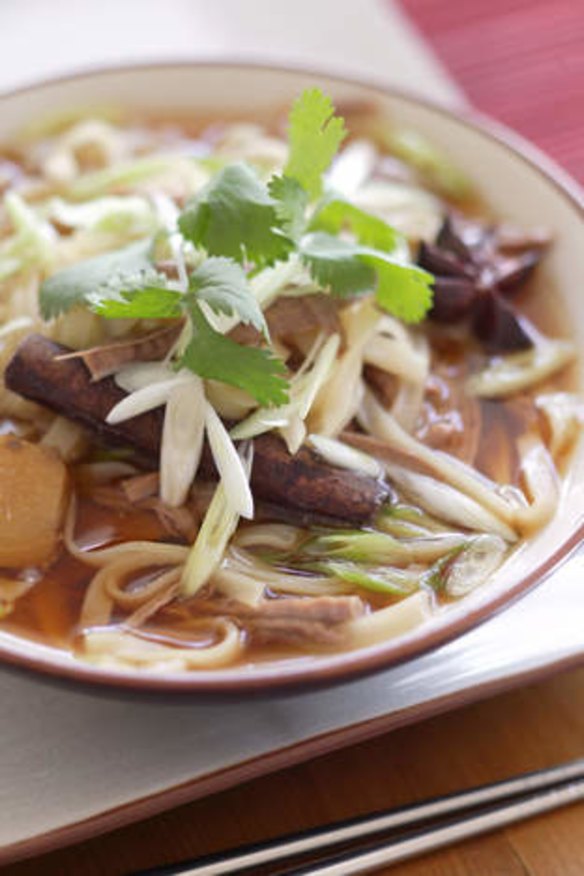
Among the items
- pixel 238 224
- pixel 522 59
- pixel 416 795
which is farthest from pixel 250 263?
pixel 522 59

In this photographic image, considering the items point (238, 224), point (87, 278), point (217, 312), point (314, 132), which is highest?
point (314, 132)

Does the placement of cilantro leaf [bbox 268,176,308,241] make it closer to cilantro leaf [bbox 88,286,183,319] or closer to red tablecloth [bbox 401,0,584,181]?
cilantro leaf [bbox 88,286,183,319]

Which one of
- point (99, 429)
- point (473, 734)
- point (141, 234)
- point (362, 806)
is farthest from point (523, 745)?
point (141, 234)

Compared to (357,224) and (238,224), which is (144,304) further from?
(357,224)

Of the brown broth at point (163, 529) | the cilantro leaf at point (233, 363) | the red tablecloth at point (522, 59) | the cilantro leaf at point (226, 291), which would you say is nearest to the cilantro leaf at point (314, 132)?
the cilantro leaf at point (226, 291)

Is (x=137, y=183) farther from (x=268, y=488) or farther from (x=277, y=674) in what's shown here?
(x=277, y=674)

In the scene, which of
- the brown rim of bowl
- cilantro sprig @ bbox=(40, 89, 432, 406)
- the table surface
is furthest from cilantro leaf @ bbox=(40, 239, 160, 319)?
the table surface
